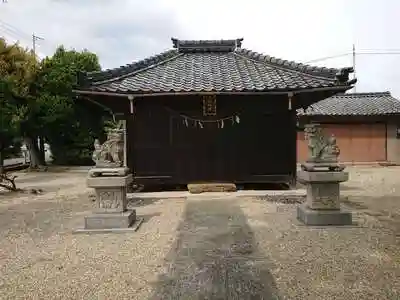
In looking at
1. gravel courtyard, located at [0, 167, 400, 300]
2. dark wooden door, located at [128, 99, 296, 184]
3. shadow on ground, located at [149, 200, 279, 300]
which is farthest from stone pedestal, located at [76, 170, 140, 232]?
dark wooden door, located at [128, 99, 296, 184]

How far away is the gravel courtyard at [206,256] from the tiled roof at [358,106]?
51.4ft

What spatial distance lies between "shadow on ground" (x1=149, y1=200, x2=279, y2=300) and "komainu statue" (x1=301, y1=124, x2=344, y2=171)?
1.73 m

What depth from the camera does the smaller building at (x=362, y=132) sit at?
24.4 m

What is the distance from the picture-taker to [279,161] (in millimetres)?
12289

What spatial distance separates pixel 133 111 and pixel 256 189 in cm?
433

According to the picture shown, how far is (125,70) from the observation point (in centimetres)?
1283

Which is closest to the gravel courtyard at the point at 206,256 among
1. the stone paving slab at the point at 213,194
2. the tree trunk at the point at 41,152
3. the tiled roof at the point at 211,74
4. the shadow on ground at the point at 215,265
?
the shadow on ground at the point at 215,265

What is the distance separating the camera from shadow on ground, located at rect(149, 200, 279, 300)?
439 cm

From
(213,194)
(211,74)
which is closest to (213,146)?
(213,194)

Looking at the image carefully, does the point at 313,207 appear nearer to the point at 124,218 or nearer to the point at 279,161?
the point at 124,218

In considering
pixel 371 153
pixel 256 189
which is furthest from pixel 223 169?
pixel 371 153

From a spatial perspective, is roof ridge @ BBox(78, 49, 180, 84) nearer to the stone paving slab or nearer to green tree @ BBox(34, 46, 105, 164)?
the stone paving slab

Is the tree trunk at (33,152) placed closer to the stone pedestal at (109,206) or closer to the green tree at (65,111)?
the green tree at (65,111)

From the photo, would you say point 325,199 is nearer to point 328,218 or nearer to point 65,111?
point 328,218
